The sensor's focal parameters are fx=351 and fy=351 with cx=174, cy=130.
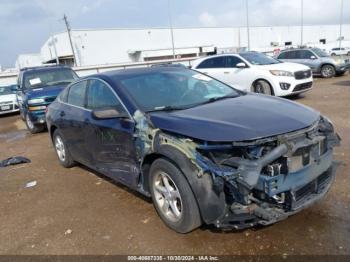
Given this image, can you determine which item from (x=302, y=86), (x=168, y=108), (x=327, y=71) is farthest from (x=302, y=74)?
(x=168, y=108)

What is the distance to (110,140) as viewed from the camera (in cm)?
440

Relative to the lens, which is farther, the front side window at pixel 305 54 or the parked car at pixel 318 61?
the front side window at pixel 305 54

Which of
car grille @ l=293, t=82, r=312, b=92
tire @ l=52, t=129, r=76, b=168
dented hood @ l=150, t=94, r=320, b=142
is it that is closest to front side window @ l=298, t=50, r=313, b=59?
car grille @ l=293, t=82, r=312, b=92

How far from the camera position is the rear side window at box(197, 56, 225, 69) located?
41.8 ft

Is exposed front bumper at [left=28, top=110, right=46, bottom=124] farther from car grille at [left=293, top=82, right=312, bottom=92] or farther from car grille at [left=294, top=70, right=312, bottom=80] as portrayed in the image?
car grille at [left=294, top=70, right=312, bottom=80]

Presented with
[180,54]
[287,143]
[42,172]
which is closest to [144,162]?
[287,143]

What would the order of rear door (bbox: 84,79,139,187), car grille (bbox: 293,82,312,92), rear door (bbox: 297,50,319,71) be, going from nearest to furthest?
rear door (bbox: 84,79,139,187) → car grille (bbox: 293,82,312,92) → rear door (bbox: 297,50,319,71)

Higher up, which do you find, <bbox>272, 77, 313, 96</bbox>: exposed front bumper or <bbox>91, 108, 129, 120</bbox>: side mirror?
<bbox>91, 108, 129, 120</bbox>: side mirror

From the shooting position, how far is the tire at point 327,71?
1784cm

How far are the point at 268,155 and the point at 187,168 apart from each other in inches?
29.0

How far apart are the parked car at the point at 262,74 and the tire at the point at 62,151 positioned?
6.54 m

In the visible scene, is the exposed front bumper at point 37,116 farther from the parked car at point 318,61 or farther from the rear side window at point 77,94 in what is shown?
the parked car at point 318,61

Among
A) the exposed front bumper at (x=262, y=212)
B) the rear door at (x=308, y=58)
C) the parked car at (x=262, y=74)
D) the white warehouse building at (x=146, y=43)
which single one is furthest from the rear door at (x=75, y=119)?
the white warehouse building at (x=146, y=43)

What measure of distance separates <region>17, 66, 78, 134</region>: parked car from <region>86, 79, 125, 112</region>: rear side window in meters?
5.49
